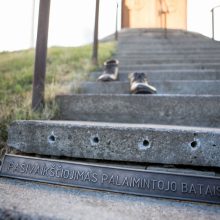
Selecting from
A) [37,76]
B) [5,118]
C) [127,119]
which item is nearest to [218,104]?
[127,119]

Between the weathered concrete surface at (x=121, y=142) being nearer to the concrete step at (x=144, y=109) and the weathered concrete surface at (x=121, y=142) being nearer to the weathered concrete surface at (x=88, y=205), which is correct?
the weathered concrete surface at (x=88, y=205)

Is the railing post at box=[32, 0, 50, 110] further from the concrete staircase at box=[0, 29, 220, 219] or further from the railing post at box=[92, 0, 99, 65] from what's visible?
the railing post at box=[92, 0, 99, 65]

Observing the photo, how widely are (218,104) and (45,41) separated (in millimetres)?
1257

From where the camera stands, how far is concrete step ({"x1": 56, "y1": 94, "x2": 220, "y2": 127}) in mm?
1837

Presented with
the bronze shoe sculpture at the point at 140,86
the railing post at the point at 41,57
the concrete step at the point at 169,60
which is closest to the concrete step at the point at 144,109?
the railing post at the point at 41,57

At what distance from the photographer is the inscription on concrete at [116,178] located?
3.89 feet

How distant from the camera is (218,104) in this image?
5.97 feet

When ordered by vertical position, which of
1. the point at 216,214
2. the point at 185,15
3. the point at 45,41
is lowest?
the point at 216,214

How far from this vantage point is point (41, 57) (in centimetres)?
204

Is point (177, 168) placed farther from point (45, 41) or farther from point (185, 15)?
point (185, 15)

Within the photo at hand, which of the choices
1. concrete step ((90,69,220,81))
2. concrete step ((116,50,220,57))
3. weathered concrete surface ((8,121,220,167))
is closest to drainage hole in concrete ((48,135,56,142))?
weathered concrete surface ((8,121,220,167))

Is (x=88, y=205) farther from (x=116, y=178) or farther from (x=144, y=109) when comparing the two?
(x=144, y=109)

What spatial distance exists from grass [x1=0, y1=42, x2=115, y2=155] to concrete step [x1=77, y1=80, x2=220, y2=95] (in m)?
0.17

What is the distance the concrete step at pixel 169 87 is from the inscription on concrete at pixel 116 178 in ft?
3.86
